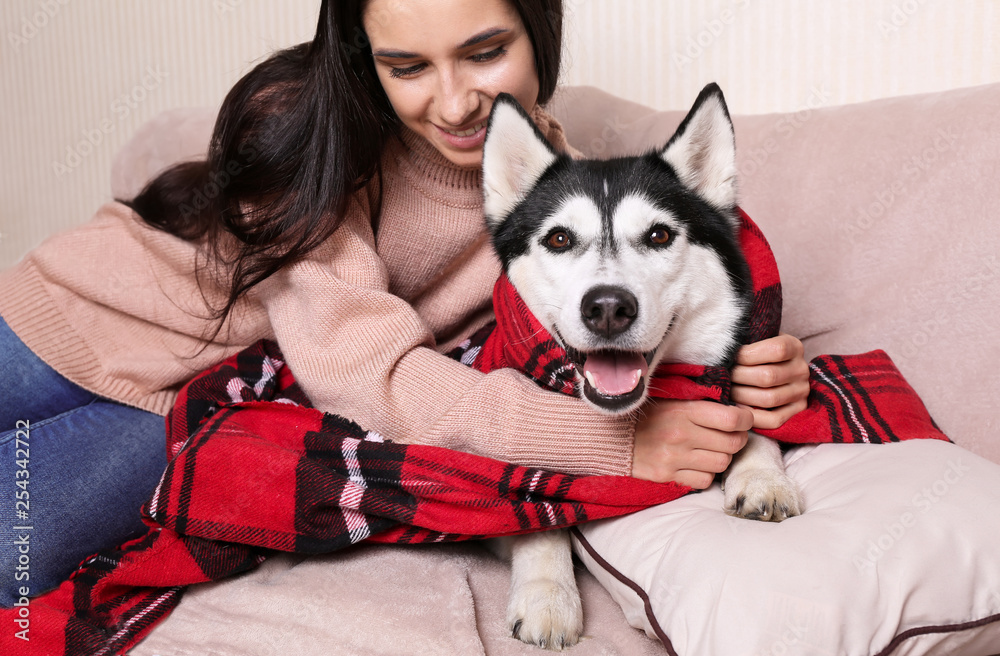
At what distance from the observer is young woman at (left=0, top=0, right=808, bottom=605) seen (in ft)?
4.81

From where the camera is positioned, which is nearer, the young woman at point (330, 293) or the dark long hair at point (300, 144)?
the young woman at point (330, 293)

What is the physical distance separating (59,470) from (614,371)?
1227mm

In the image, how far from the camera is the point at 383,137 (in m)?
1.82

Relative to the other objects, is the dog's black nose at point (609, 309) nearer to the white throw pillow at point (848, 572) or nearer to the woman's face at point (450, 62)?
the white throw pillow at point (848, 572)

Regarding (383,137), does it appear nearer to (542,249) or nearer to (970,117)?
(542,249)

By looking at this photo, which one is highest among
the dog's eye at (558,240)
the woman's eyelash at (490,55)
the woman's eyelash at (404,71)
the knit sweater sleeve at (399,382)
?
the woman's eyelash at (490,55)

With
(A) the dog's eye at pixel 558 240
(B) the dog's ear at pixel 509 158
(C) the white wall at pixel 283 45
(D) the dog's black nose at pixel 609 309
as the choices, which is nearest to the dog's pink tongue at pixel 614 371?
(D) the dog's black nose at pixel 609 309

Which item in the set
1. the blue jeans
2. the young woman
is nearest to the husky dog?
the young woman

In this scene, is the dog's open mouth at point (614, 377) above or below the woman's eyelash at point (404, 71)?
below

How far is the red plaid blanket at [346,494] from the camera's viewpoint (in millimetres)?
1368

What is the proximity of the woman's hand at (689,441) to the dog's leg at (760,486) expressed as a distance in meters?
0.03

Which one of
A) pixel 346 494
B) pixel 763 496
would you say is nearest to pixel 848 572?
pixel 763 496

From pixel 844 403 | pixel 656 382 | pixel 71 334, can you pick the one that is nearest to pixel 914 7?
pixel 844 403

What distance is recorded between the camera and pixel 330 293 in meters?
1.59
